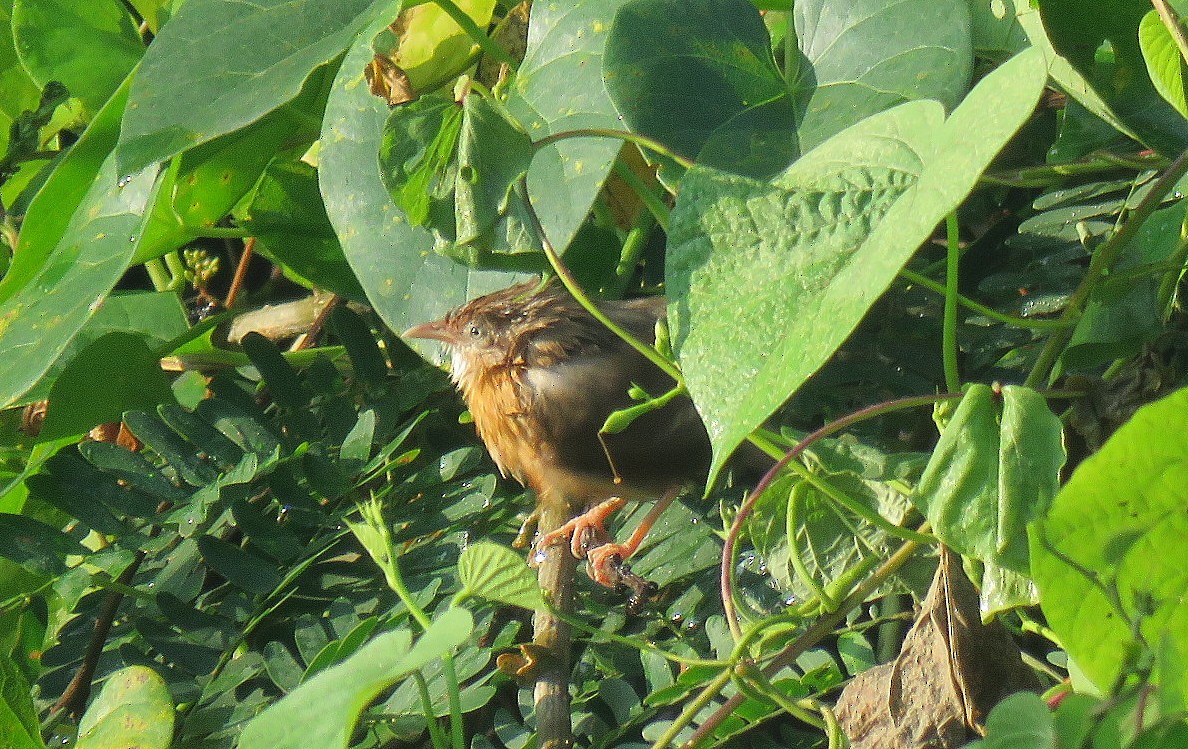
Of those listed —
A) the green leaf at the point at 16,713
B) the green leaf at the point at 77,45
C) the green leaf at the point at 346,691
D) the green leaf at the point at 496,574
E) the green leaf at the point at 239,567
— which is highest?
the green leaf at the point at 77,45

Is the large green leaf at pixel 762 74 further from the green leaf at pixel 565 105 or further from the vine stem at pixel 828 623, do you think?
the vine stem at pixel 828 623

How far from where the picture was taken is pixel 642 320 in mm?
2514

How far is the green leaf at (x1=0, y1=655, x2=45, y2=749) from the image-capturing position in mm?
1624

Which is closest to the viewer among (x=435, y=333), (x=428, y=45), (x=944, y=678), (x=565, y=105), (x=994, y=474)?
(x=994, y=474)

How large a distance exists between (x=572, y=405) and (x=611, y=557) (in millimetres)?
797

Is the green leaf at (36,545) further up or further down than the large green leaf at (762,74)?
further down

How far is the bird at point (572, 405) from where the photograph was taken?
8.27 feet

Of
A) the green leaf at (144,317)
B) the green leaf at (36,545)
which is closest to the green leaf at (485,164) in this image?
the green leaf at (36,545)

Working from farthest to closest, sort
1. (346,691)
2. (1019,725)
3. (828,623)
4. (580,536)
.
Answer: (580,536) < (828,623) < (346,691) < (1019,725)

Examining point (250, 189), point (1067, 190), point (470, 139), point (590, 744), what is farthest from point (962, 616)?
point (250, 189)

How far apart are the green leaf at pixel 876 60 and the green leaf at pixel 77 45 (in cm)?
154

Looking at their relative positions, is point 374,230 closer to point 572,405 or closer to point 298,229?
point 298,229

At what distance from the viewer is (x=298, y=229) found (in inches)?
97.6

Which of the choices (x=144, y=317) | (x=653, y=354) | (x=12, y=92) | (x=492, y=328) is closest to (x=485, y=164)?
(x=653, y=354)
